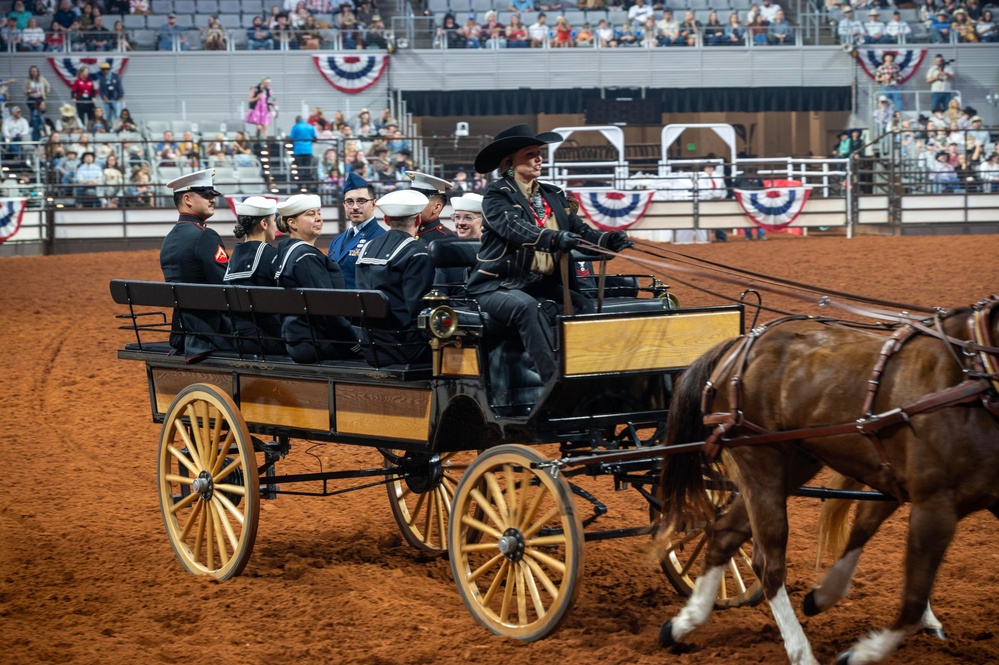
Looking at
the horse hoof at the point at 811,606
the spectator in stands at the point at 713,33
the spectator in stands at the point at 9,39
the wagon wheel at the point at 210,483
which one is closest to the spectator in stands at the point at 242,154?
the spectator in stands at the point at 9,39

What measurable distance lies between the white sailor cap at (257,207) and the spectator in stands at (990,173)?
15.8 metres

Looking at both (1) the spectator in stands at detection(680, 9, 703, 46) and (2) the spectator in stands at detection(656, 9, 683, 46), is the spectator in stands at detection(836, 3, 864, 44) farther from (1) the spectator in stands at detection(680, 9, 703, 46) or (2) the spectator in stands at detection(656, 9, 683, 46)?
(2) the spectator in stands at detection(656, 9, 683, 46)

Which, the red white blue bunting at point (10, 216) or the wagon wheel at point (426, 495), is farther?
the red white blue bunting at point (10, 216)

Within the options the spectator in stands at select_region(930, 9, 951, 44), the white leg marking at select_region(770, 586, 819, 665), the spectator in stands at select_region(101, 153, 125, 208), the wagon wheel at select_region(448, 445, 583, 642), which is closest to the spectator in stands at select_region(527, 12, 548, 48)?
the spectator in stands at select_region(930, 9, 951, 44)

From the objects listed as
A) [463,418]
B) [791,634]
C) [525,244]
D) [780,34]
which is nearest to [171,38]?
[780,34]

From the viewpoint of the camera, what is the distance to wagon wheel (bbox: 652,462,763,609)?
4.81 meters

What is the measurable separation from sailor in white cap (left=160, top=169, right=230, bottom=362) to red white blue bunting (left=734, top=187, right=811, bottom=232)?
43.1 feet

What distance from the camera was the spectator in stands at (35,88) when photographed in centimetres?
2266

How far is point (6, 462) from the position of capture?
837 cm

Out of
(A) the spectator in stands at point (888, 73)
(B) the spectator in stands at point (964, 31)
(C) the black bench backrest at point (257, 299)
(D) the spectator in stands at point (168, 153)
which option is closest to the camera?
(C) the black bench backrest at point (257, 299)

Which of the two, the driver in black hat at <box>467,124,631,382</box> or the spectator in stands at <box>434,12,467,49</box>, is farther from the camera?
the spectator in stands at <box>434,12,467,49</box>

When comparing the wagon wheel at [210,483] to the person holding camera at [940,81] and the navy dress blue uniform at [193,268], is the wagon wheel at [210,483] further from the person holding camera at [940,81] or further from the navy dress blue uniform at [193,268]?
the person holding camera at [940,81]

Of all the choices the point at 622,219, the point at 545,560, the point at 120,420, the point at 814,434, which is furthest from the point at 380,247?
the point at 622,219

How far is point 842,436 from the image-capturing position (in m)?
4.13
